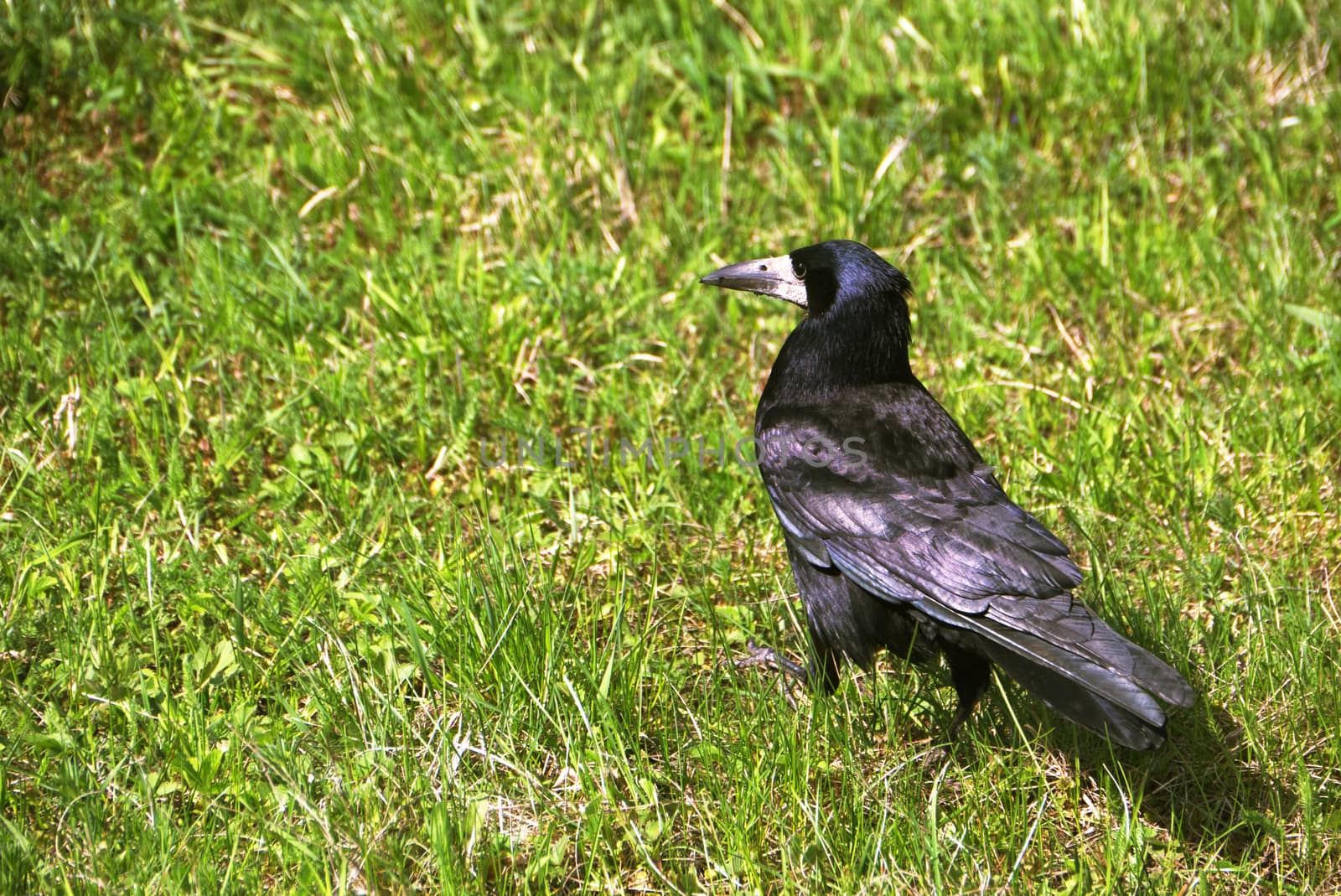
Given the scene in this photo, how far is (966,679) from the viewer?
10.4ft

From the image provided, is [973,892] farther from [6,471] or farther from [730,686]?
[6,471]

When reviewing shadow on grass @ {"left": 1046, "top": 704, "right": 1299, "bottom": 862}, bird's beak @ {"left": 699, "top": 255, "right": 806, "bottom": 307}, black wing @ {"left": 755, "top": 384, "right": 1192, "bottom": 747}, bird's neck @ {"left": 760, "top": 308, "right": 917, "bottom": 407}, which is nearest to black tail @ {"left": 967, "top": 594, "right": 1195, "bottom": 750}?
black wing @ {"left": 755, "top": 384, "right": 1192, "bottom": 747}

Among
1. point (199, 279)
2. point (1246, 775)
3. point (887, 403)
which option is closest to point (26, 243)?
point (199, 279)

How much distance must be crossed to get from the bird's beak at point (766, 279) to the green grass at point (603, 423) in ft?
1.81

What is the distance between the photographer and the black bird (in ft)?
9.01

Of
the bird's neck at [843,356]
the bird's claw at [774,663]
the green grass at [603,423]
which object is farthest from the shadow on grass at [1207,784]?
the bird's neck at [843,356]

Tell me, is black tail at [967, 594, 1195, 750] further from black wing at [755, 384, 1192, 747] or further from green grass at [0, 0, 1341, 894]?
green grass at [0, 0, 1341, 894]

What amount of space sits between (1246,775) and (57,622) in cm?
299

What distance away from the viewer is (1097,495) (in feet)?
12.5

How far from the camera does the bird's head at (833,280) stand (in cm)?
350

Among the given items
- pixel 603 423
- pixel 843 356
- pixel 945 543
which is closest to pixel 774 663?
pixel 945 543

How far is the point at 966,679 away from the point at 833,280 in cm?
116

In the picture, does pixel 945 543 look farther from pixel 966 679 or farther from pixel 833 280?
pixel 833 280

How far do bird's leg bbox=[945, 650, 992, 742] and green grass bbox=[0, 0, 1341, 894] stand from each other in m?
0.11
